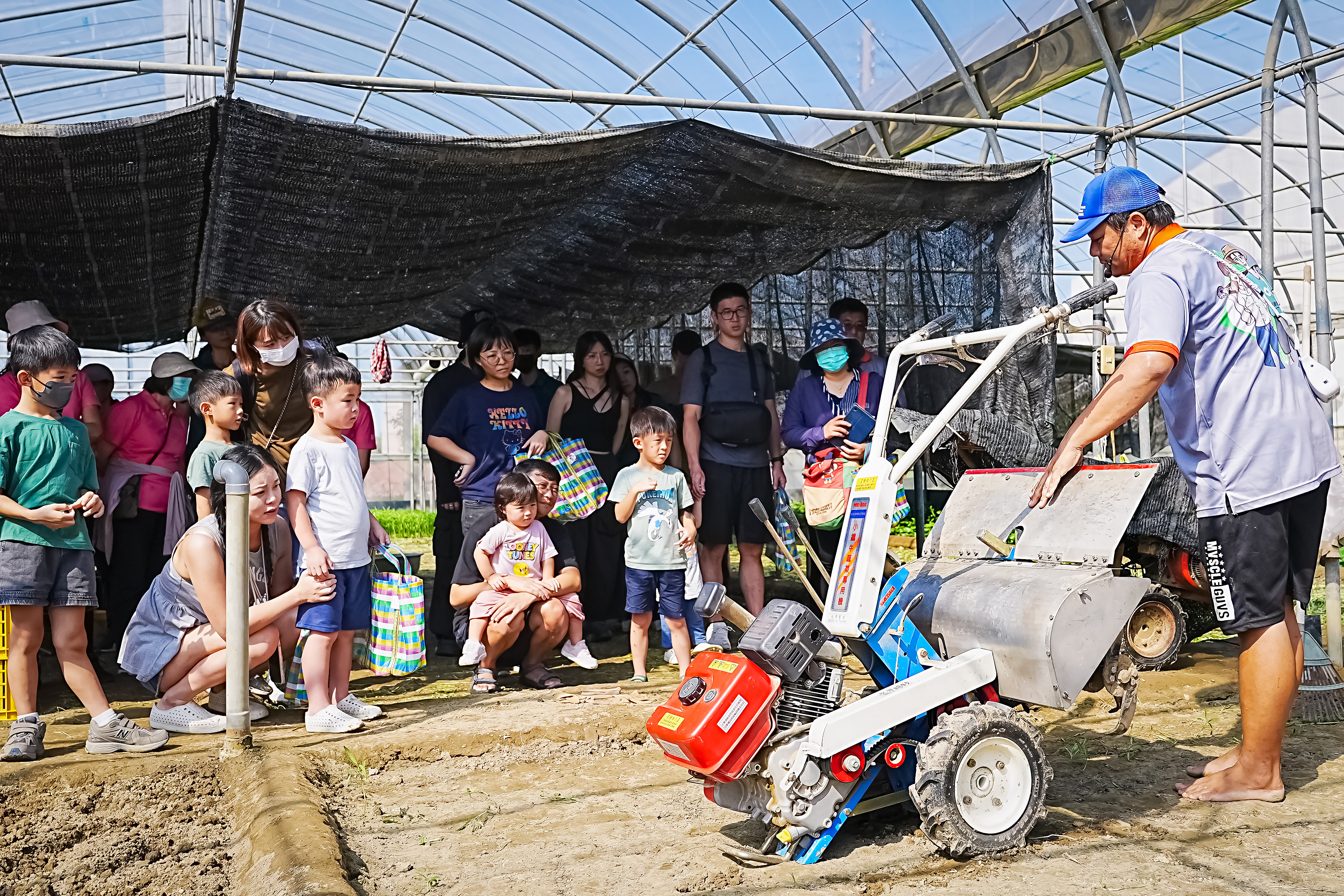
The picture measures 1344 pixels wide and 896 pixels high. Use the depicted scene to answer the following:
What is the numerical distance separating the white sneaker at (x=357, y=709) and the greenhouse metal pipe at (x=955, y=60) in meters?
5.97

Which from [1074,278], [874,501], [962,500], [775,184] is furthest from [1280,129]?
[874,501]

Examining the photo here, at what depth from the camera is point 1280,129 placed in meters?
13.5

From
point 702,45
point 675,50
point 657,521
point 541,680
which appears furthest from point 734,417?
point 675,50

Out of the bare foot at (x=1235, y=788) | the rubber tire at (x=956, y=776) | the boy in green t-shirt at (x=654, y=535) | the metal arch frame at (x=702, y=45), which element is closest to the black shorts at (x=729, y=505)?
the boy in green t-shirt at (x=654, y=535)

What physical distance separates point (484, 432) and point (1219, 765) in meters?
3.48

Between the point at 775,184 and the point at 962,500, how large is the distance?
205cm

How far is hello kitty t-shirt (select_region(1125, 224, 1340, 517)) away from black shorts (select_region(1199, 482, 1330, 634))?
48mm

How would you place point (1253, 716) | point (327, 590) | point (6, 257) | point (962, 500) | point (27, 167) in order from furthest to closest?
1. point (6, 257)
2. point (27, 167)
3. point (327, 590)
4. point (962, 500)
5. point (1253, 716)

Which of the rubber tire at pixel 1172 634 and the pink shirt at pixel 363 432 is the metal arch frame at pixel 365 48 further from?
the rubber tire at pixel 1172 634

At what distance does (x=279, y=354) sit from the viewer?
4.73 meters

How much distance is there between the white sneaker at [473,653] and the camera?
16.0 ft

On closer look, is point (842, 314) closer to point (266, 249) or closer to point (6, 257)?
point (266, 249)

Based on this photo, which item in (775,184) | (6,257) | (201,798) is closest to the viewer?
(201,798)

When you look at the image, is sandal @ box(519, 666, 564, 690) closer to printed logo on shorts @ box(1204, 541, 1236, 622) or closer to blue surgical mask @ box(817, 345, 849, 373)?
blue surgical mask @ box(817, 345, 849, 373)
